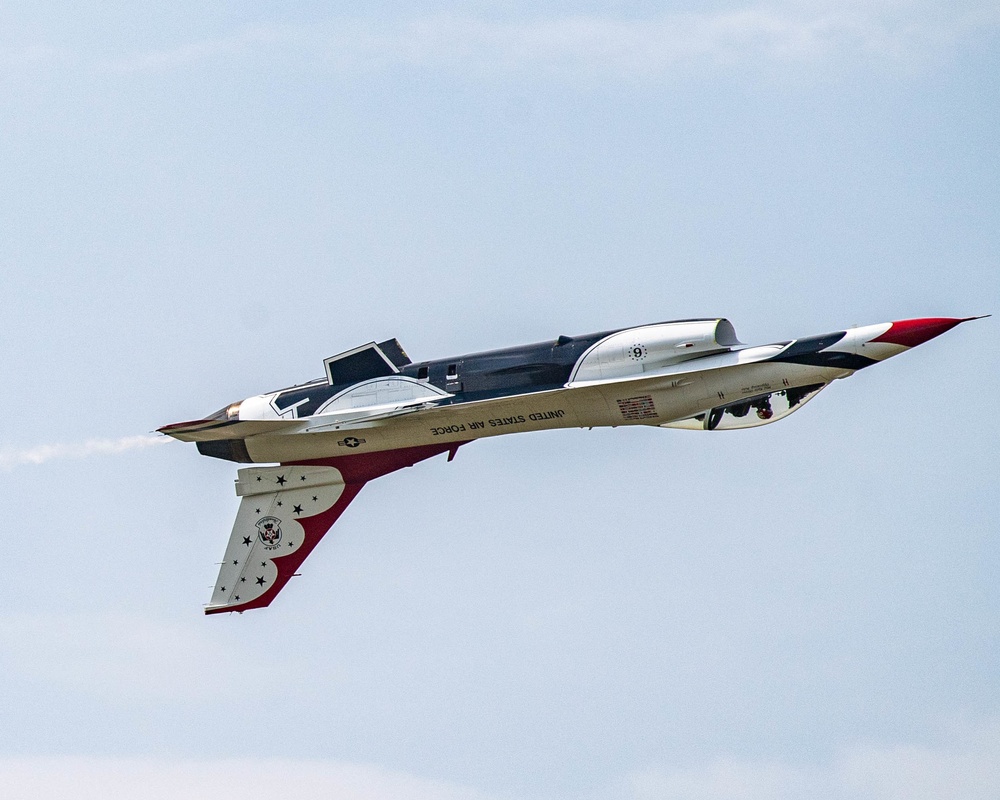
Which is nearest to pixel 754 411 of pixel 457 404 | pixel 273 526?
pixel 457 404

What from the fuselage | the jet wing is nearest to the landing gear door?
the fuselage

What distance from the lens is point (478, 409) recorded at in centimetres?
3925

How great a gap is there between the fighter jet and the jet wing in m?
0.03

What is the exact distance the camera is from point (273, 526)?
43.8 metres

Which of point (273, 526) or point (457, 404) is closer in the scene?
point (457, 404)

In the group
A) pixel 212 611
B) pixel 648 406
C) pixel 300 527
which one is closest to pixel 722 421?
pixel 648 406

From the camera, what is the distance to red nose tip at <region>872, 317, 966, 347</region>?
36.5 metres

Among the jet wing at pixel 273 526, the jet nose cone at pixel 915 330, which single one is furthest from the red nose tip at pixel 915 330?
the jet wing at pixel 273 526

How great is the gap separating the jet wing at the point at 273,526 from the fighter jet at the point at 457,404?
0.08ft

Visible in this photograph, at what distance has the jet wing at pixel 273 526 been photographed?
4322 centimetres

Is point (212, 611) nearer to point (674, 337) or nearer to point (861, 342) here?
point (674, 337)

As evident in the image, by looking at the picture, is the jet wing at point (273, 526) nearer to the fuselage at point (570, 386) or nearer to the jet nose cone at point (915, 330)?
the fuselage at point (570, 386)

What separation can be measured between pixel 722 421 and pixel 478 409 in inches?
215

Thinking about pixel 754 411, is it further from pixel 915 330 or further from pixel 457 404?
pixel 457 404
